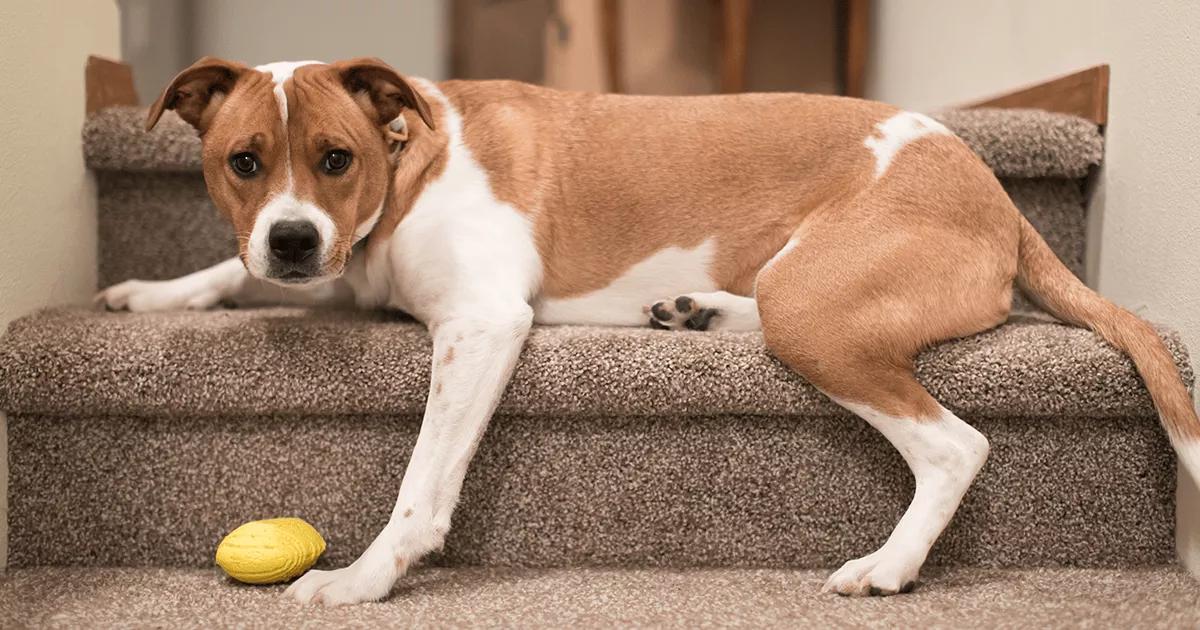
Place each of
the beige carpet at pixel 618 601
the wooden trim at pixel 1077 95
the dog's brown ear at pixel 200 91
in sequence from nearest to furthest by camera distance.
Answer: the beige carpet at pixel 618 601
the dog's brown ear at pixel 200 91
the wooden trim at pixel 1077 95

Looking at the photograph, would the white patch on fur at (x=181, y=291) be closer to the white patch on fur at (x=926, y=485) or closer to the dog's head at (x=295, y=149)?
the dog's head at (x=295, y=149)

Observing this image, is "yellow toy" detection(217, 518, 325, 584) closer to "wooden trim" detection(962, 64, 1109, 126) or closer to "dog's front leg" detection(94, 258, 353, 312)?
"dog's front leg" detection(94, 258, 353, 312)

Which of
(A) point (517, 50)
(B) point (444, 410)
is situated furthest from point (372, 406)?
(A) point (517, 50)

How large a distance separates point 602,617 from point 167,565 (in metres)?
0.69

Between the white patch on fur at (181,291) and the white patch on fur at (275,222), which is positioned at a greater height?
the white patch on fur at (275,222)

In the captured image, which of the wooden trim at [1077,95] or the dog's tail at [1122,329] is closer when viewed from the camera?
the dog's tail at [1122,329]

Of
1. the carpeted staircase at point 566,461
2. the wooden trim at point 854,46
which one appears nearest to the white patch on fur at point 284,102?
the carpeted staircase at point 566,461

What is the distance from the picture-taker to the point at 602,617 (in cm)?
130

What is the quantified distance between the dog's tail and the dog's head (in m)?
0.98

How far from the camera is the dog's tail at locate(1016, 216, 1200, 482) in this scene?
136 centimetres

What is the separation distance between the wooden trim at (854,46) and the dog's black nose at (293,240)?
8.69ft

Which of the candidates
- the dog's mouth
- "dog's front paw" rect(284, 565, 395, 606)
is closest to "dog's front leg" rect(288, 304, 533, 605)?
"dog's front paw" rect(284, 565, 395, 606)

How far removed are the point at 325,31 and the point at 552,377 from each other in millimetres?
2836

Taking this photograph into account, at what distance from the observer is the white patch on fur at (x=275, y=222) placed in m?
1.42
